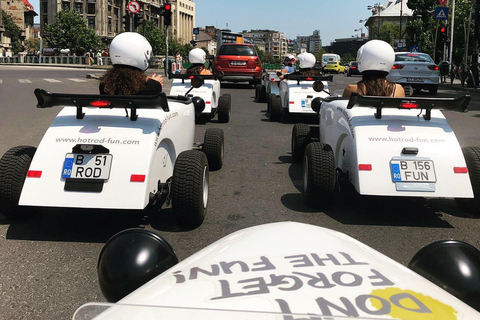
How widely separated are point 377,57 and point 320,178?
57.1 inches

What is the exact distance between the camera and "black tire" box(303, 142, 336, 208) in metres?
4.61

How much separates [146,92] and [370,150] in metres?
2.08

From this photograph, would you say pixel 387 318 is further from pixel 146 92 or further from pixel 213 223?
pixel 146 92

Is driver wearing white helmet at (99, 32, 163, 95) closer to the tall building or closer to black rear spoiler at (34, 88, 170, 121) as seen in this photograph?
black rear spoiler at (34, 88, 170, 121)

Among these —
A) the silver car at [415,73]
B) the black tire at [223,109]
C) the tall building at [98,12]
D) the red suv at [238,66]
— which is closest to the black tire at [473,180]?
the black tire at [223,109]

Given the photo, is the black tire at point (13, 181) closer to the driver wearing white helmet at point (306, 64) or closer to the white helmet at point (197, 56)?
the white helmet at point (197, 56)

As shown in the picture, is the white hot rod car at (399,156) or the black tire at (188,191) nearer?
the black tire at (188,191)

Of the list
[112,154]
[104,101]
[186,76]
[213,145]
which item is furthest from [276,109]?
[112,154]

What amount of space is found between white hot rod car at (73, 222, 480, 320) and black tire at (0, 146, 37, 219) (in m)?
2.37

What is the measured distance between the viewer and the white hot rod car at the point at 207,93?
1026 centimetres

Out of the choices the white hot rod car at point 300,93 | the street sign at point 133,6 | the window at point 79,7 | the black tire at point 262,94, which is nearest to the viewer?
the white hot rod car at point 300,93

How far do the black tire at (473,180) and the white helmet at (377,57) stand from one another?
1144 millimetres

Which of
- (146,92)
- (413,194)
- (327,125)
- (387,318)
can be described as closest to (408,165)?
(413,194)

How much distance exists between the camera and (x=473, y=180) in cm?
452
